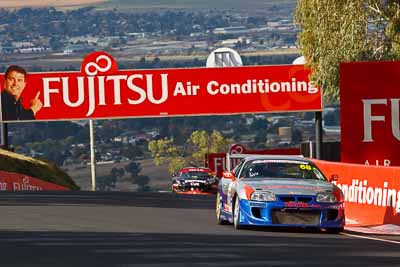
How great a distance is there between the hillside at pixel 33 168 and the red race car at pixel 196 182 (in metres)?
6.21

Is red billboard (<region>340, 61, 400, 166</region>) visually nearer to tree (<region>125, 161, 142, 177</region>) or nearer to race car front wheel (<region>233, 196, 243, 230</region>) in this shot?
race car front wheel (<region>233, 196, 243, 230</region>)

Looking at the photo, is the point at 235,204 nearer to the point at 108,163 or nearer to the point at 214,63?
the point at 214,63

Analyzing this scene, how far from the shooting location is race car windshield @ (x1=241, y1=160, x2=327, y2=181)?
70.4 feet

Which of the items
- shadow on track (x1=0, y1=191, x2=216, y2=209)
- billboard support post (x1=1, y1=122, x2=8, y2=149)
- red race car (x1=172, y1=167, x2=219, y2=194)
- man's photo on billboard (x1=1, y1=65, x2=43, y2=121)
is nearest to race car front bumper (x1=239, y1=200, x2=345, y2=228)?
shadow on track (x1=0, y1=191, x2=216, y2=209)

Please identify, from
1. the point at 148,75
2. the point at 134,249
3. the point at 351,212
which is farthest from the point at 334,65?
the point at 134,249

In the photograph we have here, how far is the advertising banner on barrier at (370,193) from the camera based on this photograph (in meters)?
23.3

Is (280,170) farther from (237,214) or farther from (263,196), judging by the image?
(263,196)

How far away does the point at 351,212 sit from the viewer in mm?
25531

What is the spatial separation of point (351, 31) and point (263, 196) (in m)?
23.8

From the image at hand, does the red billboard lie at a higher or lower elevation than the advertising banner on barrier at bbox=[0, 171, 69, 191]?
higher

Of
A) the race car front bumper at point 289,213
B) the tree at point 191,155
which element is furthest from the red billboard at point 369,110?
the tree at point 191,155

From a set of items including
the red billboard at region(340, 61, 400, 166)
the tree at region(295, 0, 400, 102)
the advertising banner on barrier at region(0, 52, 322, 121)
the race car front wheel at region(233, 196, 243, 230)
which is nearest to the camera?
the race car front wheel at region(233, 196, 243, 230)

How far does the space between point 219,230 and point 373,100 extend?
194 inches

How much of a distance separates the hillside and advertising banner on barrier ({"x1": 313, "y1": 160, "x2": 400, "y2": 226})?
29.3 m
